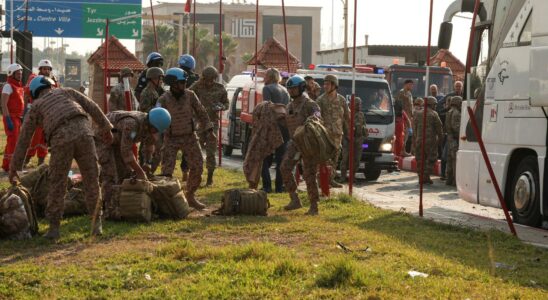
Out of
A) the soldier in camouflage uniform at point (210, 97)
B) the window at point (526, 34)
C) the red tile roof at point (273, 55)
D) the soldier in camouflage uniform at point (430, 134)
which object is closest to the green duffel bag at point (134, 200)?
the window at point (526, 34)

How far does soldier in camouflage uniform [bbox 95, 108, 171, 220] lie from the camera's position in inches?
452

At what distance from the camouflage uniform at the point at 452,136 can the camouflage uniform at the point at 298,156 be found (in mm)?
6306

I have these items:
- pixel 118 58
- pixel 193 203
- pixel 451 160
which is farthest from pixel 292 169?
pixel 118 58

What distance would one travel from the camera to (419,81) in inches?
1162

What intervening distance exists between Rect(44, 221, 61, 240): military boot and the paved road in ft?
16.5

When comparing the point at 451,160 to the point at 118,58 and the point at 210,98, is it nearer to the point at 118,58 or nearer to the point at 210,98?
the point at 210,98

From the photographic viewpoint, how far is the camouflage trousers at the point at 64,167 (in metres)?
10.7

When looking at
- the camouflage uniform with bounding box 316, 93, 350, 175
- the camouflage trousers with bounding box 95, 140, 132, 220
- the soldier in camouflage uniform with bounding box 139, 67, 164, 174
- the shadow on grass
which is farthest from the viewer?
the camouflage uniform with bounding box 316, 93, 350, 175

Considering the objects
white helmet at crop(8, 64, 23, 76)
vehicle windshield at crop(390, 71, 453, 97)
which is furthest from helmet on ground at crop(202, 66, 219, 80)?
vehicle windshield at crop(390, 71, 453, 97)

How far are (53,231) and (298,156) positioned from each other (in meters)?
4.27

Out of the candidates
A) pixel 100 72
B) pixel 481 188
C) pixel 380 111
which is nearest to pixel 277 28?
pixel 100 72

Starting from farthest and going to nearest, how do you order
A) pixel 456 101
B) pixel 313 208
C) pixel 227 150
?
pixel 227 150 → pixel 456 101 → pixel 313 208

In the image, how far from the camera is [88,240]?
1088 cm

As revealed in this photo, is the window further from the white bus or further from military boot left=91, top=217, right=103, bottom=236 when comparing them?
military boot left=91, top=217, right=103, bottom=236
